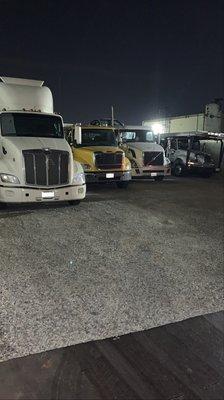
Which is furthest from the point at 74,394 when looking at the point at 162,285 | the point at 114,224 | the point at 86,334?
the point at 114,224

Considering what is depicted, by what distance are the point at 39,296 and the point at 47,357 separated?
1.20m

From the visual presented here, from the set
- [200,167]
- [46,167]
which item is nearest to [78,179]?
[46,167]

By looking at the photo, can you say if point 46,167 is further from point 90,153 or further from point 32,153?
point 90,153

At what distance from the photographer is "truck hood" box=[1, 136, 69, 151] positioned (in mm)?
8680

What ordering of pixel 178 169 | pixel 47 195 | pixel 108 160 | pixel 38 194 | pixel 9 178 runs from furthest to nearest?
pixel 178 169
pixel 108 160
pixel 47 195
pixel 38 194
pixel 9 178

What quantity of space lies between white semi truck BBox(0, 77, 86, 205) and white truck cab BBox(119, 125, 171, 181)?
5959mm

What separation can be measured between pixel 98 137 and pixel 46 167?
18.1ft

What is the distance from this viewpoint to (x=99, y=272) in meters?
5.27

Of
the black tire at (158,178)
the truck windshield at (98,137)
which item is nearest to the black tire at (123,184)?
→ the truck windshield at (98,137)

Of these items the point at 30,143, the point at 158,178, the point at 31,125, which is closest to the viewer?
the point at 30,143

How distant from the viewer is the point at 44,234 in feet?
22.6

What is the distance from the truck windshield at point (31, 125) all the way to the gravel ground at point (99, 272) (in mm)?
1958

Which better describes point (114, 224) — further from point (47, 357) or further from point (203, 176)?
point (203, 176)

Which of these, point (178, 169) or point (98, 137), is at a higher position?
point (98, 137)
